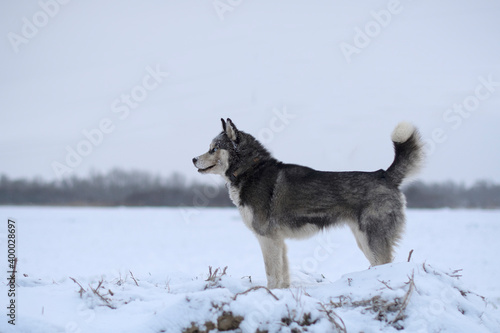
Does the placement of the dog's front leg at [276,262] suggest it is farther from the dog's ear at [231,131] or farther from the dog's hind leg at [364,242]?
the dog's ear at [231,131]

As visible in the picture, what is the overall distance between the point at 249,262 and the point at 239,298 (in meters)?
12.3

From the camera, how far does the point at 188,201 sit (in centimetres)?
6694

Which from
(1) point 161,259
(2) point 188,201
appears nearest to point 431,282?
(1) point 161,259

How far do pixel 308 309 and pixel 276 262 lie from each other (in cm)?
284

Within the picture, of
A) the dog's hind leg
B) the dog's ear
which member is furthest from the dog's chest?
the dog's hind leg

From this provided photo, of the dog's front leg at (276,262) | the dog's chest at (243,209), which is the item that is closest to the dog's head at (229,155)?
the dog's chest at (243,209)

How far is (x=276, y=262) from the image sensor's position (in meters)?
6.57

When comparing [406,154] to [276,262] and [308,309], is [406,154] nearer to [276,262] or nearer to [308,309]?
[276,262]

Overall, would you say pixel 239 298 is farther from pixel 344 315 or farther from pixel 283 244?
pixel 283 244

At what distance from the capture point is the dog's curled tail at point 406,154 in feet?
21.1

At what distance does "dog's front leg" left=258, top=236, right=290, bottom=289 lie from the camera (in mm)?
6371

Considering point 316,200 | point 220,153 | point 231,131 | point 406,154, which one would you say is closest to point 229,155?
point 220,153

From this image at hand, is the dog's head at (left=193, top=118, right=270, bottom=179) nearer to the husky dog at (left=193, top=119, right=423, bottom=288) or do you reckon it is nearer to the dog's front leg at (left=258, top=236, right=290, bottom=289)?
the husky dog at (left=193, top=119, right=423, bottom=288)

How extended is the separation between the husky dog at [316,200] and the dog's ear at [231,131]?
18 millimetres
